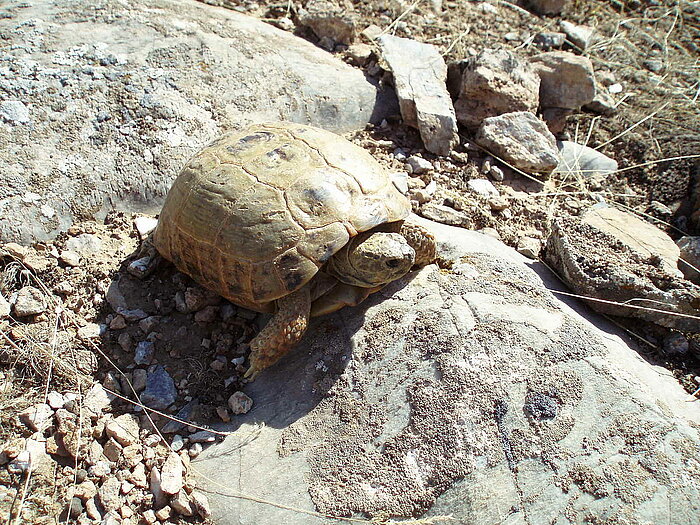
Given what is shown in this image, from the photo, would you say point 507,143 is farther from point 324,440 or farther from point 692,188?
point 324,440

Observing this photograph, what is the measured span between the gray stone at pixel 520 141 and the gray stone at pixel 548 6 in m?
2.73

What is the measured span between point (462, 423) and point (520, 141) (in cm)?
301

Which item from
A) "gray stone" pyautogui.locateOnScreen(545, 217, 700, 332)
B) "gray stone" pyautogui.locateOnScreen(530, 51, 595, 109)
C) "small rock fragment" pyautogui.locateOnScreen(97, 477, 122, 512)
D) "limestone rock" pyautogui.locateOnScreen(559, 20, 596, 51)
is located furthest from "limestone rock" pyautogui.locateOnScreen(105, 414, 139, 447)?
"limestone rock" pyautogui.locateOnScreen(559, 20, 596, 51)

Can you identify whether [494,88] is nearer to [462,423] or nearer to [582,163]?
[582,163]

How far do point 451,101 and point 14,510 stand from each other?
449cm

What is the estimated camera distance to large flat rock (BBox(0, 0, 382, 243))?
3783 mm

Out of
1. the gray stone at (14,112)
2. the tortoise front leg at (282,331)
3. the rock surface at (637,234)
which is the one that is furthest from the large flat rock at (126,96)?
the rock surface at (637,234)

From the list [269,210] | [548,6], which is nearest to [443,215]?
[269,210]

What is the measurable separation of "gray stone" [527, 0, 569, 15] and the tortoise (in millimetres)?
4765

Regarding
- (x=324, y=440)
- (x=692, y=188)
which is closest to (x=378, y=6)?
(x=692, y=188)

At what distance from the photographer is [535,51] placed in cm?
592

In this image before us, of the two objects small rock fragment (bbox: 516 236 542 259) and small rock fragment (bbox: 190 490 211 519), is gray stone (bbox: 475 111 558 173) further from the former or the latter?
small rock fragment (bbox: 190 490 211 519)

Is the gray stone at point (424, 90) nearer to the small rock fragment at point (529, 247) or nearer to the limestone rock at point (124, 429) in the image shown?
the small rock fragment at point (529, 247)

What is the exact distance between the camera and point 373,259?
117 inches
